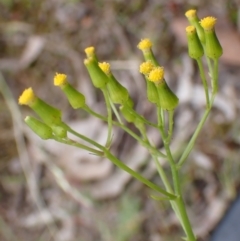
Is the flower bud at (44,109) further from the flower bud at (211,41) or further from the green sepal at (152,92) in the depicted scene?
the flower bud at (211,41)

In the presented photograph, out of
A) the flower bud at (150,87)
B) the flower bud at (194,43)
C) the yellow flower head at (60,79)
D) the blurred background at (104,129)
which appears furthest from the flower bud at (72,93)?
the blurred background at (104,129)

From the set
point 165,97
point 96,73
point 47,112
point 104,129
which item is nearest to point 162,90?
point 165,97

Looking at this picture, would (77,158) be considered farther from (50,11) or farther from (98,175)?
(50,11)

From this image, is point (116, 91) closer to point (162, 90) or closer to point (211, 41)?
point (162, 90)

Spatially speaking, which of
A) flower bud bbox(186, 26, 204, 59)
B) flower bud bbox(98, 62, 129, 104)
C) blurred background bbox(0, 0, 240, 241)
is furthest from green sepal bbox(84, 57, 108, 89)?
blurred background bbox(0, 0, 240, 241)

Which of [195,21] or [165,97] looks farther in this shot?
[195,21]

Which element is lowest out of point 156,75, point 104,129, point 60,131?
point 104,129
